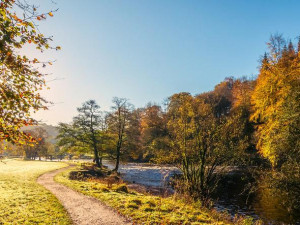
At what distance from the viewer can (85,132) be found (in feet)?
125

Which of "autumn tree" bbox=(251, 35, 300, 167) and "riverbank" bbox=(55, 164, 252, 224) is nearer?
"riverbank" bbox=(55, 164, 252, 224)

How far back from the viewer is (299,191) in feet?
33.0

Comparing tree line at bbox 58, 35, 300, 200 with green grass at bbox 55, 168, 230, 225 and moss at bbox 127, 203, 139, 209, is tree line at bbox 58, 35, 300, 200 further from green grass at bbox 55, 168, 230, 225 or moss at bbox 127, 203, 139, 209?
moss at bbox 127, 203, 139, 209

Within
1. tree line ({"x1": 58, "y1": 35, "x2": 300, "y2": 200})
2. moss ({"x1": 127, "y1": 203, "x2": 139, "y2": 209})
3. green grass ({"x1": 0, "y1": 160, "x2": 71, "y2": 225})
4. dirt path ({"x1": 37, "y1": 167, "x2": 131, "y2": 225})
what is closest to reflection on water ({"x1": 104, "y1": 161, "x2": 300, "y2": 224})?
tree line ({"x1": 58, "y1": 35, "x2": 300, "y2": 200})

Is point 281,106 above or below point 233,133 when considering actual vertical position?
above

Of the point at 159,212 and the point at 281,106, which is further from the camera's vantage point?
the point at 281,106

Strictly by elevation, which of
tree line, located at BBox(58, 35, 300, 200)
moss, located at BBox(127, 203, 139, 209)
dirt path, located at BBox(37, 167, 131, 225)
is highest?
tree line, located at BBox(58, 35, 300, 200)

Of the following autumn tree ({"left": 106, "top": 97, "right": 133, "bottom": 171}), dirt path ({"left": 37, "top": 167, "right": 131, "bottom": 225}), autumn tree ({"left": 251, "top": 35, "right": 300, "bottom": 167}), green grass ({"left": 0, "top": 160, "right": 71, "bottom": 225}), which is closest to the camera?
green grass ({"left": 0, "top": 160, "right": 71, "bottom": 225})

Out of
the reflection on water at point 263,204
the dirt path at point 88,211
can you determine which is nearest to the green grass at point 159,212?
the dirt path at point 88,211

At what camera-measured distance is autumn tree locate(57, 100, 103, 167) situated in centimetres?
3797

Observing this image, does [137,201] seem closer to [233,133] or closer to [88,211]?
[88,211]

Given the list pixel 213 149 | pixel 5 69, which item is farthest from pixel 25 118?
pixel 213 149

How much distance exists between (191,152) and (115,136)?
24.8m

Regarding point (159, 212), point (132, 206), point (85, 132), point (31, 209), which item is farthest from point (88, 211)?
point (85, 132)
